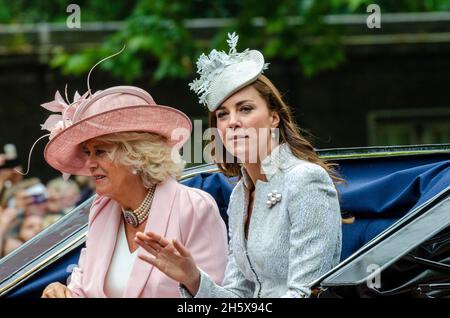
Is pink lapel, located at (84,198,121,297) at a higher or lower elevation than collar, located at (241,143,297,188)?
lower

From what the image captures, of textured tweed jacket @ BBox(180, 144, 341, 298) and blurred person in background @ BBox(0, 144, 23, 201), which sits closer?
textured tweed jacket @ BBox(180, 144, 341, 298)

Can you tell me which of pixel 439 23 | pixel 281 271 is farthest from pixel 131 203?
pixel 439 23

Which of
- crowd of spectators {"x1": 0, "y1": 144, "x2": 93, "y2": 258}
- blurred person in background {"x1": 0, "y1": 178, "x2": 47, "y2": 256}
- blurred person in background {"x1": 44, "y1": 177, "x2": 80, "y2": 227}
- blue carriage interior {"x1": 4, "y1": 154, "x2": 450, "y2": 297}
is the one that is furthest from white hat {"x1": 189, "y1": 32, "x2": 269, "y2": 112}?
blurred person in background {"x1": 44, "y1": 177, "x2": 80, "y2": 227}

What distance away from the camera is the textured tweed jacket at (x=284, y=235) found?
10.7 ft

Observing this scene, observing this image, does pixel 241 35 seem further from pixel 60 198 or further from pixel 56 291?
pixel 56 291

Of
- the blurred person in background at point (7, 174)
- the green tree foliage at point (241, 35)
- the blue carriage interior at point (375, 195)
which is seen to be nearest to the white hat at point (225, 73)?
the blue carriage interior at point (375, 195)

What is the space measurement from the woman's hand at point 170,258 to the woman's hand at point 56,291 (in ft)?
1.97

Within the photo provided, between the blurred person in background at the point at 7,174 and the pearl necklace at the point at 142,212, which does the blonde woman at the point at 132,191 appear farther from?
the blurred person in background at the point at 7,174

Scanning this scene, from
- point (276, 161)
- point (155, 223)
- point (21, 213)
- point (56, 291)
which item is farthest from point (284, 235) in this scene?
point (21, 213)

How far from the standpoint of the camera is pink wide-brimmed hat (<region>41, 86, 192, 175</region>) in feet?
11.8

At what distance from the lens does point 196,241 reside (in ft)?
11.9

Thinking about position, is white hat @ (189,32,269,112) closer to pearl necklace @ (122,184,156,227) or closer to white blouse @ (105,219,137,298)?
pearl necklace @ (122,184,156,227)
